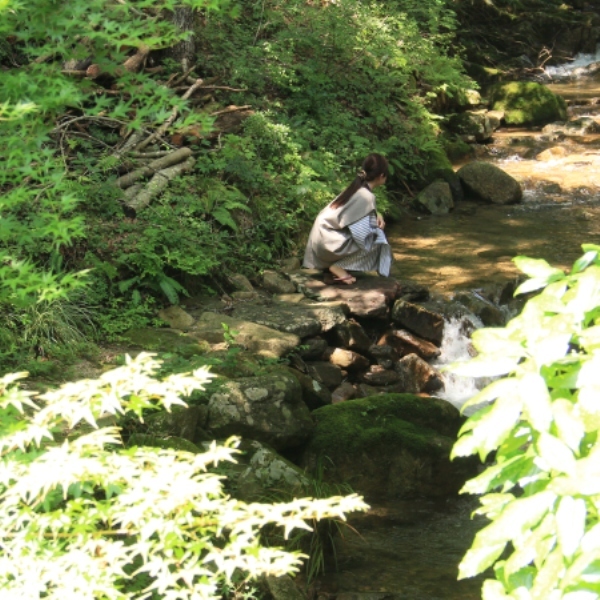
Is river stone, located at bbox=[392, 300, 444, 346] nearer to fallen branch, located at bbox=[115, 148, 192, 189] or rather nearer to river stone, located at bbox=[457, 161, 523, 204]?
fallen branch, located at bbox=[115, 148, 192, 189]

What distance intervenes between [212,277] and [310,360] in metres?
1.48

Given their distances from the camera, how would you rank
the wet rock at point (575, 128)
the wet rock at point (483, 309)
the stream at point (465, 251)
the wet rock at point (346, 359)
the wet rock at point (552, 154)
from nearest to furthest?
the stream at point (465, 251), the wet rock at point (346, 359), the wet rock at point (483, 309), the wet rock at point (552, 154), the wet rock at point (575, 128)

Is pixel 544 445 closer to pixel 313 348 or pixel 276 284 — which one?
pixel 313 348

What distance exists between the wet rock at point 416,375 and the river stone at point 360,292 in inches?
22.9

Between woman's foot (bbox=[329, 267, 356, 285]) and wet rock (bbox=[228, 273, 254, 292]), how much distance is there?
2.96 ft

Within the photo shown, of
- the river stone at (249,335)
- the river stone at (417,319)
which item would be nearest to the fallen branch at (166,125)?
the river stone at (249,335)

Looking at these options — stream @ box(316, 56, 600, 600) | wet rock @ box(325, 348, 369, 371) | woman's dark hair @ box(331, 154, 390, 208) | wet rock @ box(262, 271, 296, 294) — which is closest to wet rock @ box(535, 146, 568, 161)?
stream @ box(316, 56, 600, 600)

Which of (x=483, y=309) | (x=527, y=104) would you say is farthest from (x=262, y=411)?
(x=527, y=104)

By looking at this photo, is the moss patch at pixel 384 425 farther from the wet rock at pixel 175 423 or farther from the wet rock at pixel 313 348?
the wet rock at pixel 175 423

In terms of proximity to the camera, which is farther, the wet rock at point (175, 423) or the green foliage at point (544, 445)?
the wet rock at point (175, 423)

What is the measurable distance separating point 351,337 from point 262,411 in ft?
7.76

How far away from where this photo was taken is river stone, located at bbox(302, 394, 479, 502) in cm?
646

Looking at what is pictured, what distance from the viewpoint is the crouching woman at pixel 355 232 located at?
8.91 meters

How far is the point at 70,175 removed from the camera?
8461 millimetres
